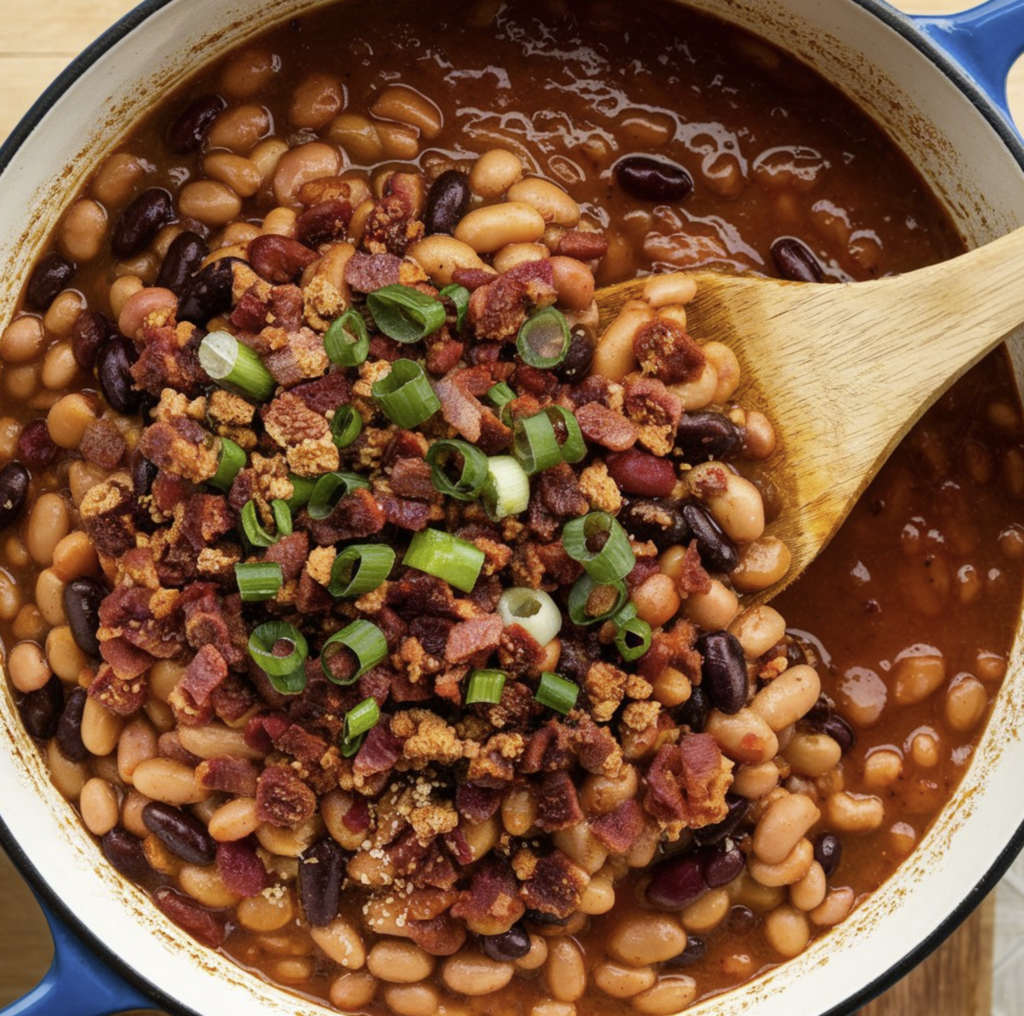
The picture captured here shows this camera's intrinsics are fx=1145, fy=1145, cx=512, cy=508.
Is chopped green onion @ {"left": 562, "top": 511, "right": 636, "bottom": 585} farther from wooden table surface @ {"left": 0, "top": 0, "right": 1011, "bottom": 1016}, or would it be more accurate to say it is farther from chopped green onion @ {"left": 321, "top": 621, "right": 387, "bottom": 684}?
wooden table surface @ {"left": 0, "top": 0, "right": 1011, "bottom": 1016}

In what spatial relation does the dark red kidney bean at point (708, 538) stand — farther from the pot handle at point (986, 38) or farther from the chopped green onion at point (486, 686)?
the pot handle at point (986, 38)

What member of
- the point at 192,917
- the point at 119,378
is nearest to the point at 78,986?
the point at 192,917

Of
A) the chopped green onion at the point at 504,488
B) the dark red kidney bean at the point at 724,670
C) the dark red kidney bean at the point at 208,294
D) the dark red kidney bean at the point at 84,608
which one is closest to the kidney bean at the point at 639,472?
the chopped green onion at the point at 504,488

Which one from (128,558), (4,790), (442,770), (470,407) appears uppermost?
(470,407)

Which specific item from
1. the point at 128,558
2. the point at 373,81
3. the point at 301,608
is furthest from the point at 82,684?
the point at 373,81

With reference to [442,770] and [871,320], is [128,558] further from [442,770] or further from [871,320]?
[871,320]

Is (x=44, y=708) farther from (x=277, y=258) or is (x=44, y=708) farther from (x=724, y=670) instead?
(x=724, y=670)

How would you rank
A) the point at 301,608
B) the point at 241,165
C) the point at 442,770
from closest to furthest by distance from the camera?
1. the point at 301,608
2. the point at 442,770
3. the point at 241,165
